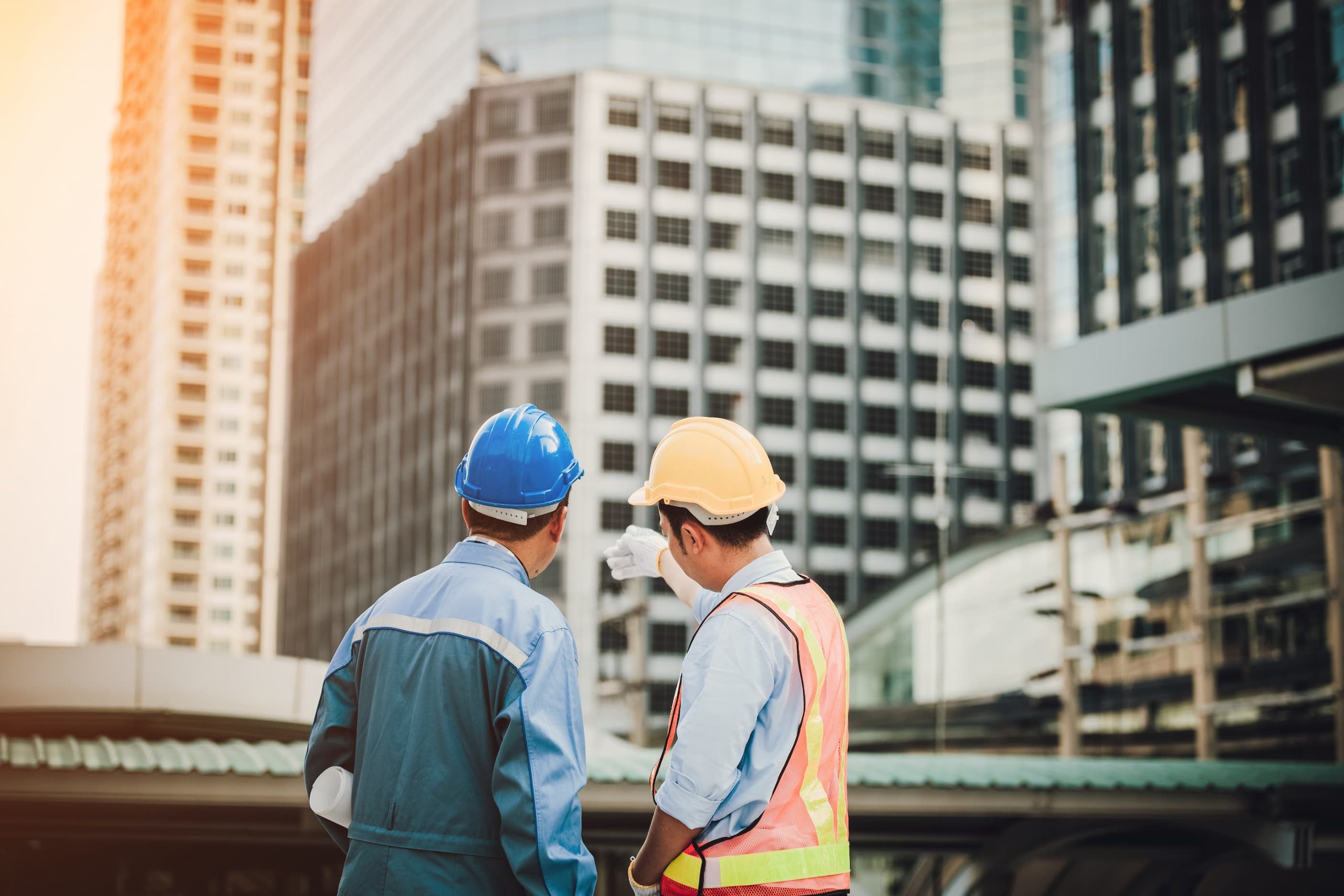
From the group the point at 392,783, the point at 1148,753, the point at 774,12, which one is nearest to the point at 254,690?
the point at 392,783

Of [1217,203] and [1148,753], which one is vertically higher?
[1217,203]

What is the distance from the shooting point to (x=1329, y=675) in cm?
3838

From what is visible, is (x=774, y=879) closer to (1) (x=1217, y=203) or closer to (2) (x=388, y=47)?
(1) (x=1217, y=203)

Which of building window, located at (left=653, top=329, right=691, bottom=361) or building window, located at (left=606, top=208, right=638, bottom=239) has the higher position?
building window, located at (left=606, top=208, right=638, bottom=239)

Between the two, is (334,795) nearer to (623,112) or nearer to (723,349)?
(723,349)


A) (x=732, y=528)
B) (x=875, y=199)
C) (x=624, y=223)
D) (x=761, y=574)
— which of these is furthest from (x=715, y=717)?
(x=875, y=199)

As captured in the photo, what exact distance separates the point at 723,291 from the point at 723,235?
3357 mm

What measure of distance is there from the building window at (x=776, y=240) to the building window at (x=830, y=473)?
479 inches

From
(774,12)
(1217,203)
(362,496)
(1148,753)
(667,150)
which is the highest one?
(774,12)

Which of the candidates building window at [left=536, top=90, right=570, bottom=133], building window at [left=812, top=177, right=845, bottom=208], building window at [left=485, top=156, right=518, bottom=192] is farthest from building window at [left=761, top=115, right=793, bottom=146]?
building window at [left=485, top=156, right=518, bottom=192]

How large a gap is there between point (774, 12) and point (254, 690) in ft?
272

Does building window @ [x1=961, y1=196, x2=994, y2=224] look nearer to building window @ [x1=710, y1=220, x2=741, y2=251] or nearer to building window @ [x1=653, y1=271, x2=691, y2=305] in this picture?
building window @ [x1=710, y1=220, x2=741, y2=251]

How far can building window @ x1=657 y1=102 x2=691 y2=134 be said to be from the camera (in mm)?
88375

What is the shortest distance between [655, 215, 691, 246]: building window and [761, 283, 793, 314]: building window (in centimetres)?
526
